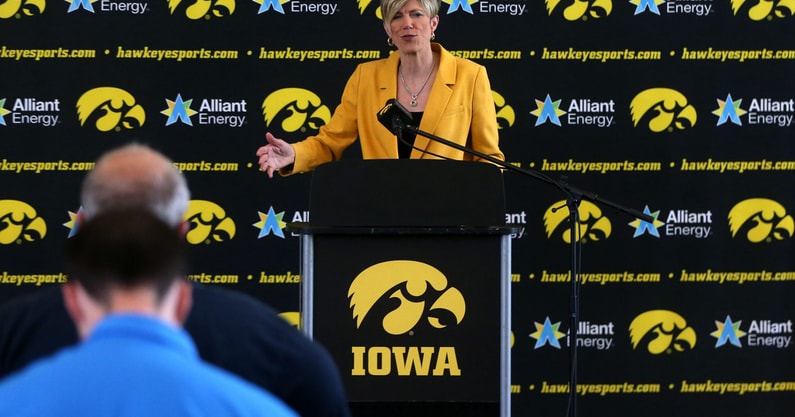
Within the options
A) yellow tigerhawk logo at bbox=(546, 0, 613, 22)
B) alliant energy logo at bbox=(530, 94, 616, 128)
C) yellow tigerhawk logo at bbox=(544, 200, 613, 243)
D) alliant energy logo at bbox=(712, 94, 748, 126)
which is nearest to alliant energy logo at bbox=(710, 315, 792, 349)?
yellow tigerhawk logo at bbox=(544, 200, 613, 243)

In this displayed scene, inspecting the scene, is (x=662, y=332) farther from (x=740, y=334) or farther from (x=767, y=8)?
(x=767, y=8)

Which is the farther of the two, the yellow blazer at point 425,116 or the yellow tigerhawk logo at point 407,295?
the yellow blazer at point 425,116

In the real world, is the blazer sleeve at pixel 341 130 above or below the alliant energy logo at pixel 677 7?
below

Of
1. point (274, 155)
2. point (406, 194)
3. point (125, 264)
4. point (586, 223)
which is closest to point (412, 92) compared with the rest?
point (274, 155)

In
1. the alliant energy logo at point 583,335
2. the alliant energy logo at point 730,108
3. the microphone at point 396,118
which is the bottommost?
the alliant energy logo at point 583,335

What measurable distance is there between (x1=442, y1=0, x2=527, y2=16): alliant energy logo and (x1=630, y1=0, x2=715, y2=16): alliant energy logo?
574 millimetres

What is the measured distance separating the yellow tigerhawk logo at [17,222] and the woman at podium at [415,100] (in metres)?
1.76

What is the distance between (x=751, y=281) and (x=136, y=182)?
3954 millimetres

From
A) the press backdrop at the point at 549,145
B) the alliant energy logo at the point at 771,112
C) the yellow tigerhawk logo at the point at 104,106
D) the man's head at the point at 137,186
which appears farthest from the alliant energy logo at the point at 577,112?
the man's head at the point at 137,186

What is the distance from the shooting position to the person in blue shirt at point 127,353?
3.06ft

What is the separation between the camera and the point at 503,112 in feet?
16.1

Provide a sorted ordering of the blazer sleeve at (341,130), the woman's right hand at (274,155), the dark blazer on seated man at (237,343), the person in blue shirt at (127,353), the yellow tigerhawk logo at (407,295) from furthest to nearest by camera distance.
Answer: the blazer sleeve at (341,130), the woman's right hand at (274,155), the yellow tigerhawk logo at (407,295), the dark blazer on seated man at (237,343), the person in blue shirt at (127,353)

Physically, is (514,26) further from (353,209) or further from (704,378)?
(353,209)

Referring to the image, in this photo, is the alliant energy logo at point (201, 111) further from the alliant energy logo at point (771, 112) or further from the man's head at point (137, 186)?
the man's head at point (137, 186)
